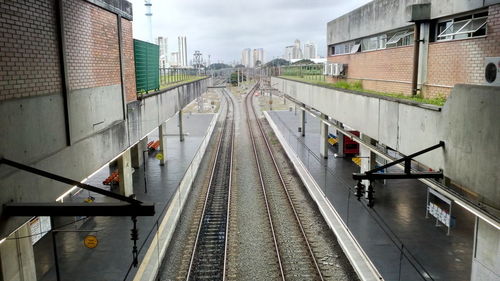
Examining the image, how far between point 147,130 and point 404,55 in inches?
319

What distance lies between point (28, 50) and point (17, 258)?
372 cm

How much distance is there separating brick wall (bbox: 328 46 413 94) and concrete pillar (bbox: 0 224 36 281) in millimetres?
9833

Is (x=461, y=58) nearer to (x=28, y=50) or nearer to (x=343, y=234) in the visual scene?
(x=343, y=234)

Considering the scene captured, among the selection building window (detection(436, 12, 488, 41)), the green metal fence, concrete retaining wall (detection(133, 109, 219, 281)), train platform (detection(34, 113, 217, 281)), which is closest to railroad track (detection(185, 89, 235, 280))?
concrete retaining wall (detection(133, 109, 219, 281))

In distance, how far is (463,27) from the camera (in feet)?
29.3

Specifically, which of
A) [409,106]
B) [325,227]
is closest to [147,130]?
[325,227]

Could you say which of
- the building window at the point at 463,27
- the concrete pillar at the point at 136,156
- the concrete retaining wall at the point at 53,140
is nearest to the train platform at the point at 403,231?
the building window at the point at 463,27

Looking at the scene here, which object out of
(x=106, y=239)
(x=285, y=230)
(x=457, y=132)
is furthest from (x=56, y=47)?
(x=285, y=230)

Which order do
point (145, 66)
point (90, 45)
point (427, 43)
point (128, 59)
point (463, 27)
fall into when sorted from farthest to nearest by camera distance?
point (145, 66) < point (128, 59) < point (427, 43) < point (463, 27) < point (90, 45)

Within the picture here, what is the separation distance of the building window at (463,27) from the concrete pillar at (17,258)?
9.55m

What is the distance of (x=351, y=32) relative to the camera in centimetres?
1816

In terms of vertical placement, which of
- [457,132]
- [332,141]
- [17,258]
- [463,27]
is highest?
[463,27]

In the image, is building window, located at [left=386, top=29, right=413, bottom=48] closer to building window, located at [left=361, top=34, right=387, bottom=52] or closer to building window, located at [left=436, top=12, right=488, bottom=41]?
building window, located at [left=361, top=34, right=387, bottom=52]

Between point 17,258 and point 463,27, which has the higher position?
point 463,27
